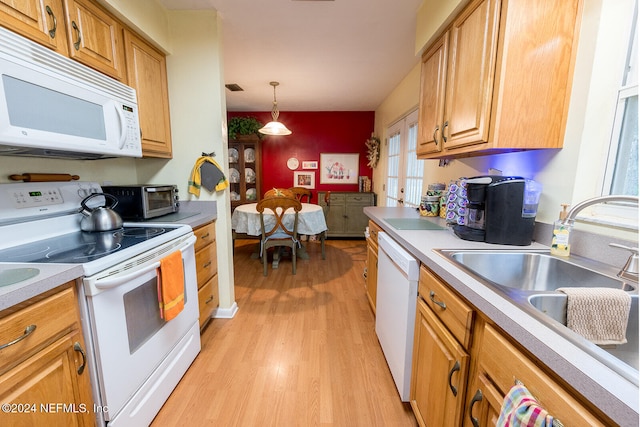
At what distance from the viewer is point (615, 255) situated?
0.91m

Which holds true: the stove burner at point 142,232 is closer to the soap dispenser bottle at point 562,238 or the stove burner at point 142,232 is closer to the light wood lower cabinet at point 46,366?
the light wood lower cabinet at point 46,366

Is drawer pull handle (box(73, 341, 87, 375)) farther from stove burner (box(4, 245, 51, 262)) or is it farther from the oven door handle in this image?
stove burner (box(4, 245, 51, 262))

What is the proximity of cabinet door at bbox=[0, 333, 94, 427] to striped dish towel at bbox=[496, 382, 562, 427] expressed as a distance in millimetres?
1256

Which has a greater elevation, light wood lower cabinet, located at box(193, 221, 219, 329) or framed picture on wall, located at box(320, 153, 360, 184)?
framed picture on wall, located at box(320, 153, 360, 184)

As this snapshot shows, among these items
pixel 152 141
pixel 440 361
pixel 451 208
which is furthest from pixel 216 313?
pixel 451 208

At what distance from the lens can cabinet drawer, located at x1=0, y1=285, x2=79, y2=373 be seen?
0.70 m

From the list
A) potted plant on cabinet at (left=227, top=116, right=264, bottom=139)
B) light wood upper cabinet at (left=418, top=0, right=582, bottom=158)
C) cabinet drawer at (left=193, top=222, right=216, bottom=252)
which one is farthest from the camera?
potted plant on cabinet at (left=227, top=116, right=264, bottom=139)

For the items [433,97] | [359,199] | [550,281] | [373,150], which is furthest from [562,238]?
[373,150]

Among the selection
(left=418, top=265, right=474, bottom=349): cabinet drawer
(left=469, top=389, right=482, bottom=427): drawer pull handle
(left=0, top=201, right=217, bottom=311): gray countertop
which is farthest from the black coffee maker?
(left=0, top=201, right=217, bottom=311): gray countertop

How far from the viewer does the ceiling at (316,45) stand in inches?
71.5

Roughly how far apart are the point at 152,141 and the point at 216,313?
1.42 metres

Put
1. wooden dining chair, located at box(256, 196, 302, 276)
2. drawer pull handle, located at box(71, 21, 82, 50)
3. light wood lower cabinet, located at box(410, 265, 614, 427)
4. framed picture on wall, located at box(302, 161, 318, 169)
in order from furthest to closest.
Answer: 1. framed picture on wall, located at box(302, 161, 318, 169)
2. wooden dining chair, located at box(256, 196, 302, 276)
3. drawer pull handle, located at box(71, 21, 82, 50)
4. light wood lower cabinet, located at box(410, 265, 614, 427)

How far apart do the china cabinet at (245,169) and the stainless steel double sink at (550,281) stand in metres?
3.97

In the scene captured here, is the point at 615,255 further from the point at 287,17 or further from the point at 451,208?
the point at 287,17
